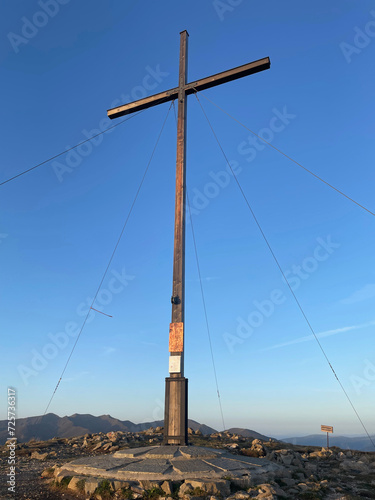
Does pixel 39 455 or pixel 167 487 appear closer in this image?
pixel 167 487

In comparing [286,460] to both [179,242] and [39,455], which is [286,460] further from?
[39,455]

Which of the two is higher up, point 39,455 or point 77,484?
point 77,484

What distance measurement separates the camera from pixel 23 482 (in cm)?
1033

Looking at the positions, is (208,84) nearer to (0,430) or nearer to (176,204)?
(176,204)

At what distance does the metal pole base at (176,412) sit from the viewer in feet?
38.9

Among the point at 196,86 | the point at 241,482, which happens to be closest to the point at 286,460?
the point at 241,482

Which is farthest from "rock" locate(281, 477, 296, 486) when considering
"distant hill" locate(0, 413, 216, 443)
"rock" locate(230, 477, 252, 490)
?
"distant hill" locate(0, 413, 216, 443)

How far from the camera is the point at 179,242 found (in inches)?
542

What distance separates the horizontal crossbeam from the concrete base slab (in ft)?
43.9

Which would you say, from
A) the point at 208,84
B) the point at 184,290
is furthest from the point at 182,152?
the point at 184,290

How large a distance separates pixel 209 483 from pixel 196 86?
→ 46.1 feet

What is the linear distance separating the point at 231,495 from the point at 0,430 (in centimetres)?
11983

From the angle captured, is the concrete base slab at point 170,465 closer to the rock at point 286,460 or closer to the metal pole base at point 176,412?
the metal pole base at point 176,412

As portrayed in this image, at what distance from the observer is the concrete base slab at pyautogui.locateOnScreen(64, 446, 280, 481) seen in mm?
8883
